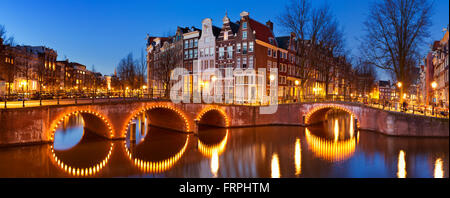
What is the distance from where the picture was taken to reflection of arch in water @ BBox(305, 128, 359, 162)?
2089 centimetres

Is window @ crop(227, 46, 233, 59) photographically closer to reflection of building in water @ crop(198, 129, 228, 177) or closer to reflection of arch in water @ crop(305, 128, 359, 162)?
reflection of arch in water @ crop(305, 128, 359, 162)

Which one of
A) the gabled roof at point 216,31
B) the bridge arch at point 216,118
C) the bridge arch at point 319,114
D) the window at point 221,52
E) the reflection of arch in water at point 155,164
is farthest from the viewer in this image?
the gabled roof at point 216,31

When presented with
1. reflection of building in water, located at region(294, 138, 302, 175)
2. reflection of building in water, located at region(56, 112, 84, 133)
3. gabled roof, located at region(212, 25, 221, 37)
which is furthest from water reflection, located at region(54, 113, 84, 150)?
gabled roof, located at region(212, 25, 221, 37)

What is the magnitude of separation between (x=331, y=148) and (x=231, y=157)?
366 inches

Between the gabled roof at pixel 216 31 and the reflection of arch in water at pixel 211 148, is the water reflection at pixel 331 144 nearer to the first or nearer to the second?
the reflection of arch in water at pixel 211 148

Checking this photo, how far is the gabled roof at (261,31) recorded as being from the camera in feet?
154

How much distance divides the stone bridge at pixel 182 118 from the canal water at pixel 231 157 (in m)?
1.06

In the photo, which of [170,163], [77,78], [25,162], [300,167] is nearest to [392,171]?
[300,167]

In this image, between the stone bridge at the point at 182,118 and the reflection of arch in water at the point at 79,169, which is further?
the stone bridge at the point at 182,118

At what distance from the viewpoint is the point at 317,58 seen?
40125mm

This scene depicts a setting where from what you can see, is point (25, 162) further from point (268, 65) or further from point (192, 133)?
point (268, 65)

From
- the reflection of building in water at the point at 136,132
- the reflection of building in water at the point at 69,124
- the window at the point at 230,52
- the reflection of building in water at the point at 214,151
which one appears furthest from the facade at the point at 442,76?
the reflection of building in water at the point at 69,124

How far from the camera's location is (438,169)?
16219mm

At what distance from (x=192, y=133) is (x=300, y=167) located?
15.4 meters
